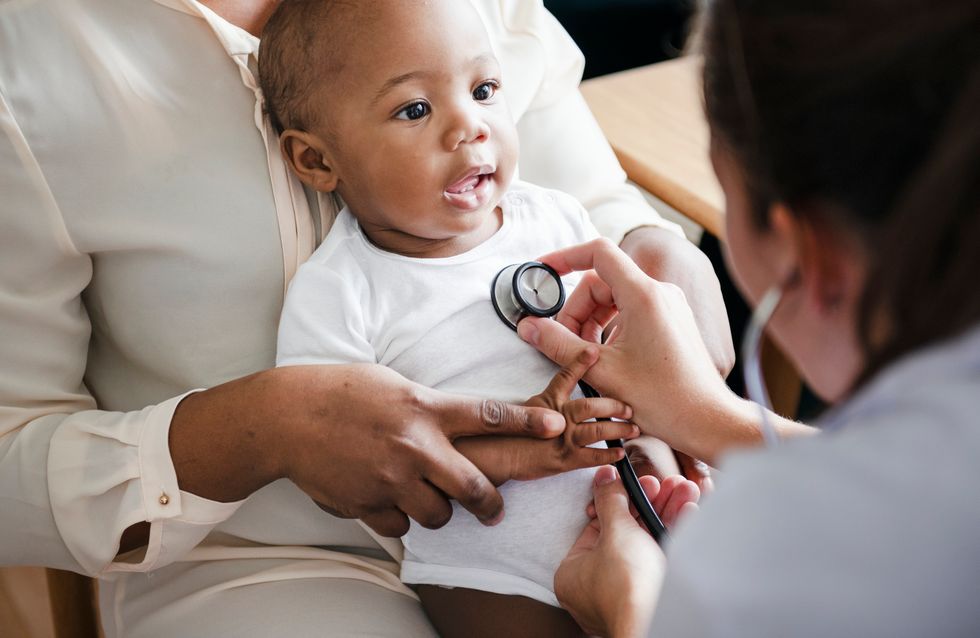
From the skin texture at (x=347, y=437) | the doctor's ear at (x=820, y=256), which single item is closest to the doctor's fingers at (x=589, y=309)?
the skin texture at (x=347, y=437)

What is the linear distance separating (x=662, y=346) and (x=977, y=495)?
0.61m

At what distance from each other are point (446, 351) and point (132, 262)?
0.39 metres

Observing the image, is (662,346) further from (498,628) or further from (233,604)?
(233,604)

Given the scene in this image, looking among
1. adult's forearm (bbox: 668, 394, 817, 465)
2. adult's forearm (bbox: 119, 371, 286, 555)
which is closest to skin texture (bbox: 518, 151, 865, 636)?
adult's forearm (bbox: 668, 394, 817, 465)

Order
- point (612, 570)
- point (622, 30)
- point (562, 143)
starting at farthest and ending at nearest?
point (622, 30)
point (562, 143)
point (612, 570)

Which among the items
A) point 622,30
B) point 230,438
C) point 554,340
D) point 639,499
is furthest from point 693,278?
point 622,30

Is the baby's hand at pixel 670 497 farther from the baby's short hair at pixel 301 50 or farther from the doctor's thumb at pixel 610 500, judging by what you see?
the baby's short hair at pixel 301 50

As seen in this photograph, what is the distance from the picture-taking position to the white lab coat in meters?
0.50

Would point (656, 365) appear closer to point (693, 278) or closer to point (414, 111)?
point (693, 278)

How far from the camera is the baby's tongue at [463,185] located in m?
1.16

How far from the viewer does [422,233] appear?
46.8 inches

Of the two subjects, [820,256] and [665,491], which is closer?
[820,256]

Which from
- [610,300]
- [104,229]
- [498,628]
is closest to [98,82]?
[104,229]

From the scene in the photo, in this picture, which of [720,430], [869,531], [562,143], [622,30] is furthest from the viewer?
[622,30]
